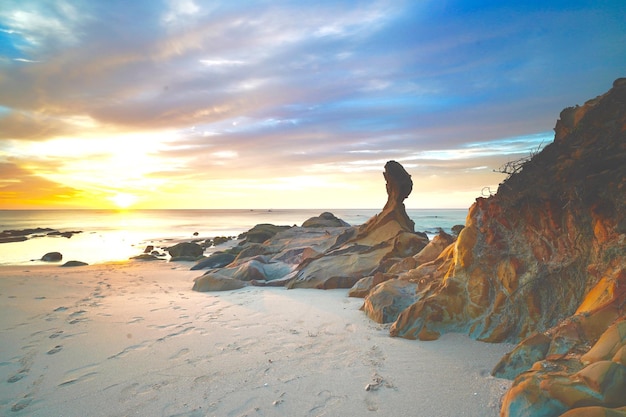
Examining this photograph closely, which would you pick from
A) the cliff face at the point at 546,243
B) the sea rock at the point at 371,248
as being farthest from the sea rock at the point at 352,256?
the cliff face at the point at 546,243

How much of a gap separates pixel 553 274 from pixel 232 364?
166 inches

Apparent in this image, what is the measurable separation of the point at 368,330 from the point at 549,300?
248 cm

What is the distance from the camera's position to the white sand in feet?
11.8

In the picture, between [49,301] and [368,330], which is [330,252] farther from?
[49,301]

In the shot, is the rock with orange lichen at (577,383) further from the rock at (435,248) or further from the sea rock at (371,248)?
the sea rock at (371,248)

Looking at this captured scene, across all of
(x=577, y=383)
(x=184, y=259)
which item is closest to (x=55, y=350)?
(x=577, y=383)

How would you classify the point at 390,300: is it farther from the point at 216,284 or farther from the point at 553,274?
the point at 216,284

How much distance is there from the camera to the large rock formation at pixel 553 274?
9.45 ft

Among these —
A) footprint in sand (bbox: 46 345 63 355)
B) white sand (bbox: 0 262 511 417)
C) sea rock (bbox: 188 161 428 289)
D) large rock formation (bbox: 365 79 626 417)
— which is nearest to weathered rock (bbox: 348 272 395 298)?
white sand (bbox: 0 262 511 417)

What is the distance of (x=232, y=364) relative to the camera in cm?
451

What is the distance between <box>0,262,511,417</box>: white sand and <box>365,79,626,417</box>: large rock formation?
44 centimetres

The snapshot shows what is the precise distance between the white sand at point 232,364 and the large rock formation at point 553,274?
445 mm

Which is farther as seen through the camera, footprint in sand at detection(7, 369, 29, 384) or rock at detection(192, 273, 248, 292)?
rock at detection(192, 273, 248, 292)

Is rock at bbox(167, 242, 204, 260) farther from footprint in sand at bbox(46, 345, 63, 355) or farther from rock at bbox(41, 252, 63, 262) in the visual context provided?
footprint in sand at bbox(46, 345, 63, 355)
